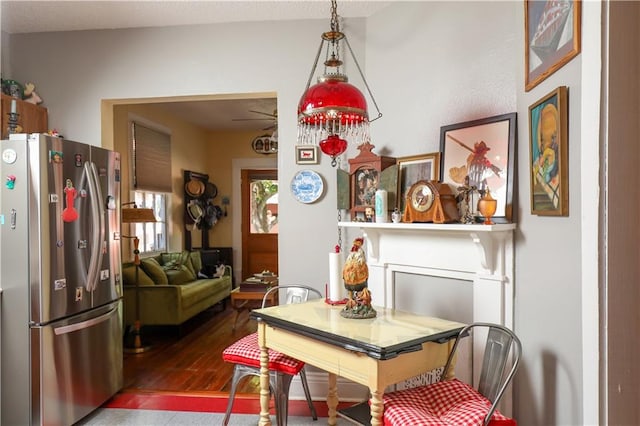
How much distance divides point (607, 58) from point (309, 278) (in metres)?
2.53

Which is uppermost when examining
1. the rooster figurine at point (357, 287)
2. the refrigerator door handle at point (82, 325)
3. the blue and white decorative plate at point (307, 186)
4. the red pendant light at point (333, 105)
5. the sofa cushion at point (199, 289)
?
the red pendant light at point (333, 105)

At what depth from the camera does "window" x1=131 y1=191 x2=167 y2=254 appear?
524cm

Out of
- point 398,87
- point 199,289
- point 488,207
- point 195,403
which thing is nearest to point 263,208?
point 199,289

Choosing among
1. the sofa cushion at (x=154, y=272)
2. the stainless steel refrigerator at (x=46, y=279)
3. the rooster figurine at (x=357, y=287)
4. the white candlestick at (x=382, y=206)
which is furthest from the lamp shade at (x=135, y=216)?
the rooster figurine at (x=357, y=287)

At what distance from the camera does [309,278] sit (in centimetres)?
315

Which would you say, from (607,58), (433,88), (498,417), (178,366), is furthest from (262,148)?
(607,58)

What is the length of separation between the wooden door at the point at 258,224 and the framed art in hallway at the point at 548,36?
18.4ft

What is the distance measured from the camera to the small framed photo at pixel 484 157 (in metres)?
2.10

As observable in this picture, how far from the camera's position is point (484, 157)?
87.9 inches

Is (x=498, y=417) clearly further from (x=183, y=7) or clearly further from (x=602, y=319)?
(x=183, y=7)

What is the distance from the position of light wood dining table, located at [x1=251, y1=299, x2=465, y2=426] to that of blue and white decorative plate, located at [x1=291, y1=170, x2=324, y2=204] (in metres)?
0.97

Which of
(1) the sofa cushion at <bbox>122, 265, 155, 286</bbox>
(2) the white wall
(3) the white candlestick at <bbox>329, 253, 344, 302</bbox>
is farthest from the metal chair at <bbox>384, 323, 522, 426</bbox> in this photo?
(1) the sofa cushion at <bbox>122, 265, 155, 286</bbox>

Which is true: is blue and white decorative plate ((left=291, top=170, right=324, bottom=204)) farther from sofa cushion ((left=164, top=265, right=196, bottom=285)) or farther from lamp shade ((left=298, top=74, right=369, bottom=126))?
sofa cushion ((left=164, top=265, right=196, bottom=285))

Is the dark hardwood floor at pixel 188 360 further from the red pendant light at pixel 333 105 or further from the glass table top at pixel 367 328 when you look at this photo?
the red pendant light at pixel 333 105
